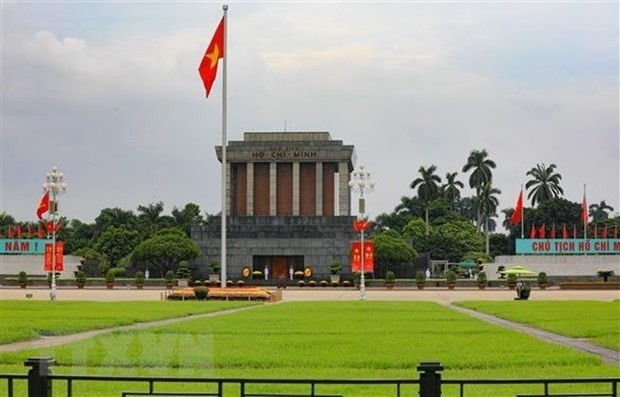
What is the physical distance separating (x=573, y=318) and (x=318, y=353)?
11976 millimetres

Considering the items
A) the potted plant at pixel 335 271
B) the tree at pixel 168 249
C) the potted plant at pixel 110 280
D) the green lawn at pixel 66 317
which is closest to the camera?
the green lawn at pixel 66 317

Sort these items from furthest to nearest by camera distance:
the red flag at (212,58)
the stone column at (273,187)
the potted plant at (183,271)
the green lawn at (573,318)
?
1. the stone column at (273,187)
2. the potted plant at (183,271)
3. the red flag at (212,58)
4. the green lawn at (573,318)

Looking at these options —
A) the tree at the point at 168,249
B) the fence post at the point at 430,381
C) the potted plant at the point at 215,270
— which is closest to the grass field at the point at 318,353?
the fence post at the point at 430,381

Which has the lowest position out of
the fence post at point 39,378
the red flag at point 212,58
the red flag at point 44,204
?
the fence post at point 39,378

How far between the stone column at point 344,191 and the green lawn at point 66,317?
35981 mm

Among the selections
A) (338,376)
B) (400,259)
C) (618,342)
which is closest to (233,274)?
(400,259)

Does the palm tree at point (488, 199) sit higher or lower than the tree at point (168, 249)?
higher

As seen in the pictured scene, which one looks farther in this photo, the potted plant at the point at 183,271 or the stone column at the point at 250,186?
the stone column at the point at 250,186

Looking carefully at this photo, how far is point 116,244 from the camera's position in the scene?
237ft

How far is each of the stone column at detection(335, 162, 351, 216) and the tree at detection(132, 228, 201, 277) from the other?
11.8 metres

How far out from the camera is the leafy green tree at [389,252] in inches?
2520

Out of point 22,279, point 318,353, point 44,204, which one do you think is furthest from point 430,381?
point 22,279

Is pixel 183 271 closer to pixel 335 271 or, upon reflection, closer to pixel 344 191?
pixel 335 271

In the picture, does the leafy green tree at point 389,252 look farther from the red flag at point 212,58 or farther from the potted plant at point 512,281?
the red flag at point 212,58
